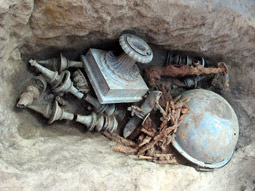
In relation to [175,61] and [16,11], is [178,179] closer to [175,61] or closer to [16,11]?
[175,61]

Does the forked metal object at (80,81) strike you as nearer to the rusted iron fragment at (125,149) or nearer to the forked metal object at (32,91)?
the forked metal object at (32,91)

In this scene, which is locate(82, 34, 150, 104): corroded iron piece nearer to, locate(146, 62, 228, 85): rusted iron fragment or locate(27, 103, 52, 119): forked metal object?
locate(146, 62, 228, 85): rusted iron fragment

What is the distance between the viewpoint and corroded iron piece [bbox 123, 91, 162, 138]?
2131 mm

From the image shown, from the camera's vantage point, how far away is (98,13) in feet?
5.58

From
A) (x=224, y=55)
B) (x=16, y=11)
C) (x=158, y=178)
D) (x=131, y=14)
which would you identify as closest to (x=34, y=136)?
(x=16, y=11)

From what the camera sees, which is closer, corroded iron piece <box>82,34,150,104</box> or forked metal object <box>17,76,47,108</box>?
forked metal object <box>17,76,47,108</box>

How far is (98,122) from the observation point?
6.85ft

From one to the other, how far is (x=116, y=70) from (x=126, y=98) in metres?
0.29

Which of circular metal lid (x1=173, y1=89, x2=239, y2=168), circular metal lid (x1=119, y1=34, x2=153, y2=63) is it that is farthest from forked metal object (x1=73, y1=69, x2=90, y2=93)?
circular metal lid (x1=173, y1=89, x2=239, y2=168)

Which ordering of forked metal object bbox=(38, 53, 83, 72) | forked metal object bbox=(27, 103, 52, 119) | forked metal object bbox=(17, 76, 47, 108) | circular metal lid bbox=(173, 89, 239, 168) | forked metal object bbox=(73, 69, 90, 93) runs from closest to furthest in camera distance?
forked metal object bbox=(17, 76, 47, 108)
forked metal object bbox=(27, 103, 52, 119)
forked metal object bbox=(38, 53, 83, 72)
forked metal object bbox=(73, 69, 90, 93)
circular metal lid bbox=(173, 89, 239, 168)

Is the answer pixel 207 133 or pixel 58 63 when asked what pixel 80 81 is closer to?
pixel 58 63

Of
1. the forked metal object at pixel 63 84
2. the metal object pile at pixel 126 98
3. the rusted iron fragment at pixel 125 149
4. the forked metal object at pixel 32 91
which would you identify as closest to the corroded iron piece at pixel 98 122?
the metal object pile at pixel 126 98

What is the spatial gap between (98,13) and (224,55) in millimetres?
1600

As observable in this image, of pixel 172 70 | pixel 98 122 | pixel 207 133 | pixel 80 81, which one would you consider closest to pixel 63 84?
pixel 80 81
